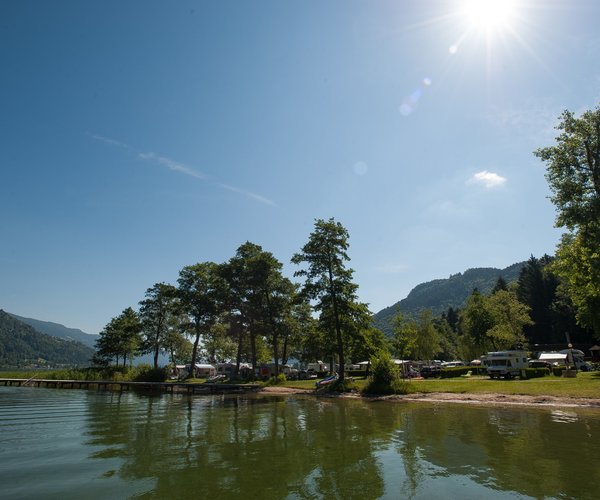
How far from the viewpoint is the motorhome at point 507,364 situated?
45.0 metres

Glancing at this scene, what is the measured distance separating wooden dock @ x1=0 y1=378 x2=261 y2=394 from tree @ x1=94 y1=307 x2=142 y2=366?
11.2 m

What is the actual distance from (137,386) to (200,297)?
17556 mm

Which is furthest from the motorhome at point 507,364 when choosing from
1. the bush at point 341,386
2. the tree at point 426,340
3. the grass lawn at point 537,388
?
the tree at point 426,340

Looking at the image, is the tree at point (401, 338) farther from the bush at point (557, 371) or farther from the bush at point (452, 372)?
the bush at point (557, 371)

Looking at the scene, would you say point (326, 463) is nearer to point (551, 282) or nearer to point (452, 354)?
point (551, 282)

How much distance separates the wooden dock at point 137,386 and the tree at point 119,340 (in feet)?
36.8

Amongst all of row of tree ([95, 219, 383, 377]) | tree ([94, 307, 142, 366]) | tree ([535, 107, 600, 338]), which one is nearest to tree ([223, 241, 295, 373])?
row of tree ([95, 219, 383, 377])

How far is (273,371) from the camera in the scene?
68.6 meters

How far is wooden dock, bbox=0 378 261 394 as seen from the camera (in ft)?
172

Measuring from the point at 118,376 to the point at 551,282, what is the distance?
106251mm

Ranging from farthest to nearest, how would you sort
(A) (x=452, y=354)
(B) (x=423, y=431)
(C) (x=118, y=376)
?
(A) (x=452, y=354) < (C) (x=118, y=376) < (B) (x=423, y=431)

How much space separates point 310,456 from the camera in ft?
49.8

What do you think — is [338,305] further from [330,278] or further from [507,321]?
[507,321]

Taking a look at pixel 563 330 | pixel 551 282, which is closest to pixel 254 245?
pixel 563 330
